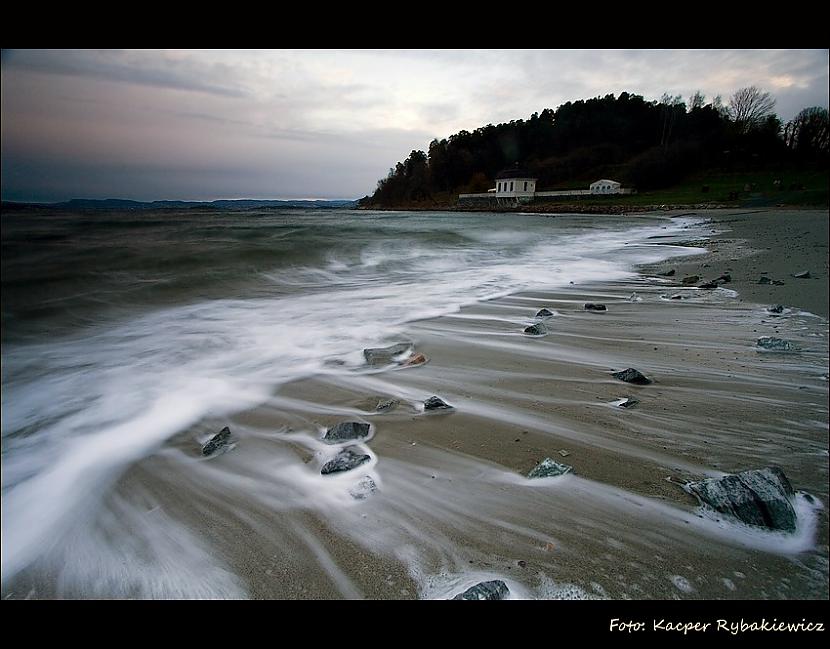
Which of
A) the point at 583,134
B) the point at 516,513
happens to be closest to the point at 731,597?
the point at 516,513

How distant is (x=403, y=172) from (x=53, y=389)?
222 feet

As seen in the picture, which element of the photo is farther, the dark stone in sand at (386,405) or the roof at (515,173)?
the roof at (515,173)

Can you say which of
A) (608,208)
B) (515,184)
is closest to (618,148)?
(608,208)

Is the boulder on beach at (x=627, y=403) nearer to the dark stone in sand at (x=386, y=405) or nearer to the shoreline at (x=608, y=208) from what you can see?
the dark stone in sand at (x=386, y=405)

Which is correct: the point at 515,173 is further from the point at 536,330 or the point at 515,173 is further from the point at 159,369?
the point at 159,369

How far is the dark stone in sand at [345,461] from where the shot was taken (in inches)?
70.5

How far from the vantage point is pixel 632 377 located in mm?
2533

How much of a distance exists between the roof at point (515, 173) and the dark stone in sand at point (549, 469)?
52.2 metres

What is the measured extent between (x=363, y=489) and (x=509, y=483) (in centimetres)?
62

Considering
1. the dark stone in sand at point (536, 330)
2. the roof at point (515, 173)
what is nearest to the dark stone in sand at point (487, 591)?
the dark stone in sand at point (536, 330)

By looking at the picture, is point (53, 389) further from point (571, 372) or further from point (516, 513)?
point (571, 372)

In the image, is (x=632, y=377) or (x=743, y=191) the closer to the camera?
(x=632, y=377)
